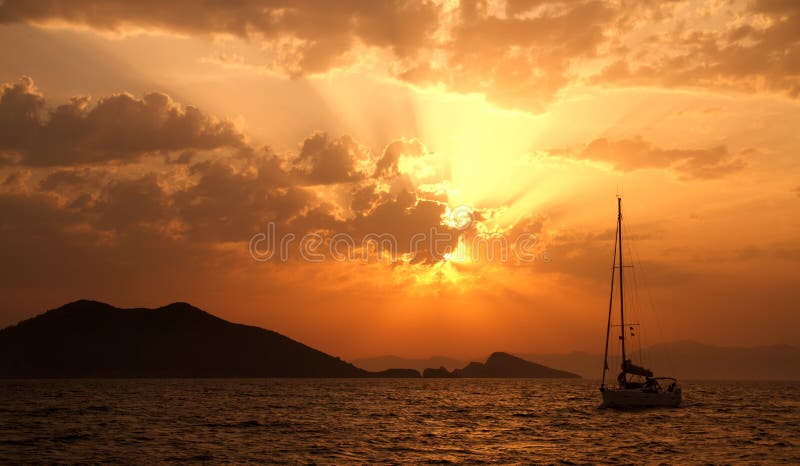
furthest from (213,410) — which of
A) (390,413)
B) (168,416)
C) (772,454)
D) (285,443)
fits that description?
(772,454)

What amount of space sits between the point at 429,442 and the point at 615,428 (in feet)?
72.5

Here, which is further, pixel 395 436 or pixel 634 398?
pixel 634 398

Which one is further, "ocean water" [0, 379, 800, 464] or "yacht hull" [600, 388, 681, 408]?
"yacht hull" [600, 388, 681, 408]

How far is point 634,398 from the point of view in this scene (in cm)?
8869

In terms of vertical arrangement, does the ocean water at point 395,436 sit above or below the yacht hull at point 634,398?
below

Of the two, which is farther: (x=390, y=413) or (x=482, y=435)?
(x=390, y=413)

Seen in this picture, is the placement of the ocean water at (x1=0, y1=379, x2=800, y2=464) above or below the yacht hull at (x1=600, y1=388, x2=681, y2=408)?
below

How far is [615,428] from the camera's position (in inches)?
2778

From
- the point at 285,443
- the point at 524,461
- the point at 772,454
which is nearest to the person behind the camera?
the point at 524,461

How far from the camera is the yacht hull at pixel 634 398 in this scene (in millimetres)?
88625

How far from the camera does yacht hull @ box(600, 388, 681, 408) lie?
8862 cm

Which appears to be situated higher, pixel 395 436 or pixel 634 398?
pixel 634 398

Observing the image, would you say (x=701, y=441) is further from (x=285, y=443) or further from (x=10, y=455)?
(x=10, y=455)

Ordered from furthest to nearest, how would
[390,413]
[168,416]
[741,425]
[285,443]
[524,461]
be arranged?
[390,413] < [168,416] < [741,425] < [285,443] < [524,461]
